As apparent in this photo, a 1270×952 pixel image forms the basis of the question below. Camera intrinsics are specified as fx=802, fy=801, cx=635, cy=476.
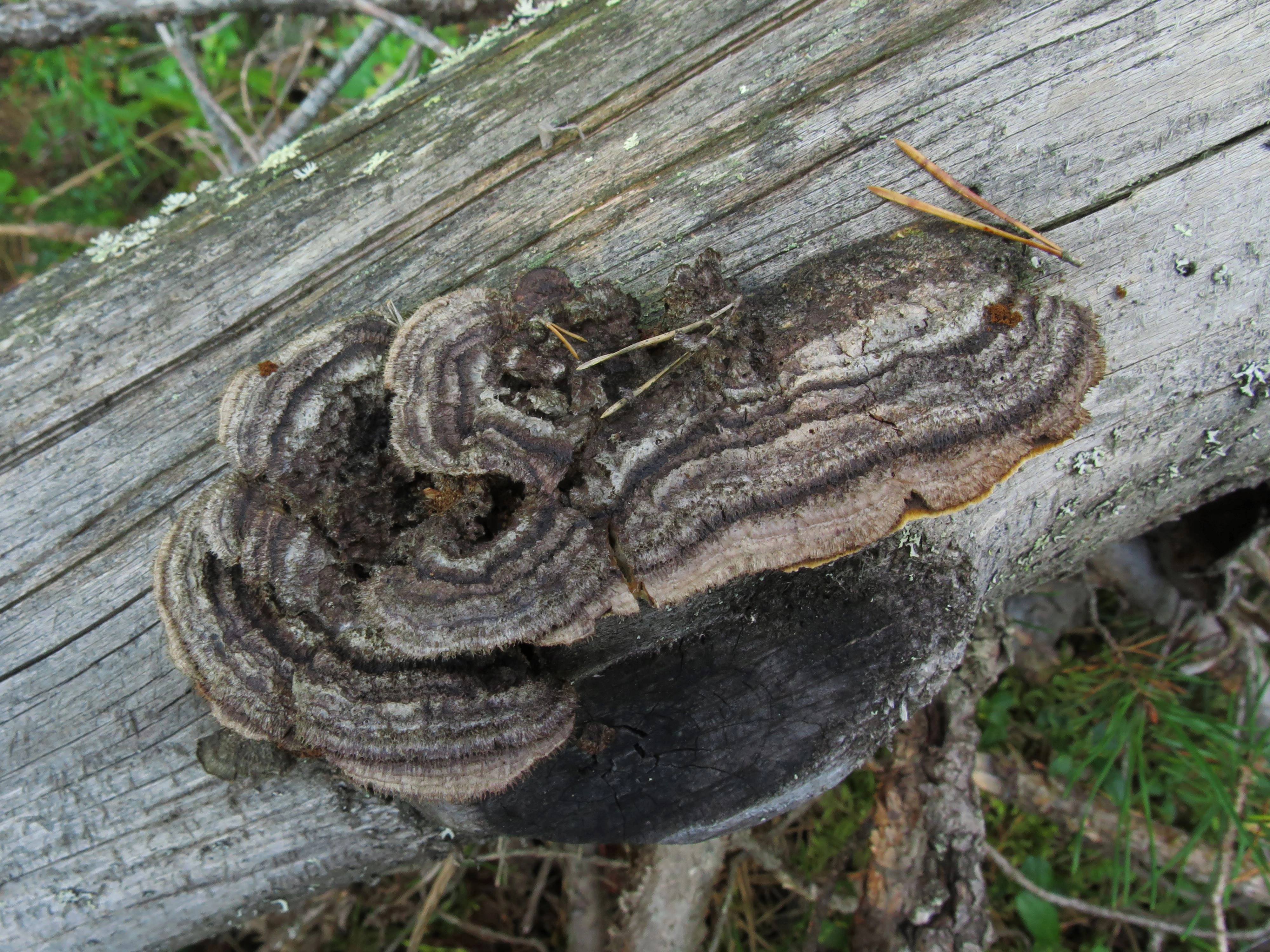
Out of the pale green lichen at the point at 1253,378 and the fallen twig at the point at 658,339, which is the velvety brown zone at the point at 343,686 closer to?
the fallen twig at the point at 658,339

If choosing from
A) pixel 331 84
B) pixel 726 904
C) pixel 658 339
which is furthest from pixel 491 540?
pixel 331 84

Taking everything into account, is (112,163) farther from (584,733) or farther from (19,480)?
(584,733)

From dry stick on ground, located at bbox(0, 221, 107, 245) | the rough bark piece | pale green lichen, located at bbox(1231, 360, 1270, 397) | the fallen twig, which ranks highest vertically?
dry stick on ground, located at bbox(0, 221, 107, 245)

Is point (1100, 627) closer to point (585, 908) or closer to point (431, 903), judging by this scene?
point (585, 908)

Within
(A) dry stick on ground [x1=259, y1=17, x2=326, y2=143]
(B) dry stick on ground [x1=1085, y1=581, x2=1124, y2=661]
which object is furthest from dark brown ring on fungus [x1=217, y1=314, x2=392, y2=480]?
(B) dry stick on ground [x1=1085, y1=581, x2=1124, y2=661]

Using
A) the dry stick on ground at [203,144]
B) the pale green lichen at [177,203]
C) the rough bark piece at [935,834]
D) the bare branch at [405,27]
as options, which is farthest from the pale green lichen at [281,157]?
the rough bark piece at [935,834]

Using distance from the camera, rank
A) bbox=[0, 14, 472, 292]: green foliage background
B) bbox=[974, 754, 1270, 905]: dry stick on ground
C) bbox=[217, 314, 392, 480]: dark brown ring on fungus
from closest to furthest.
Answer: bbox=[217, 314, 392, 480]: dark brown ring on fungus
bbox=[974, 754, 1270, 905]: dry stick on ground
bbox=[0, 14, 472, 292]: green foliage background

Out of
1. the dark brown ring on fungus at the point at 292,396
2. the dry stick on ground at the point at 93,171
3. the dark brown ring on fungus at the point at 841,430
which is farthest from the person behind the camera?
the dry stick on ground at the point at 93,171

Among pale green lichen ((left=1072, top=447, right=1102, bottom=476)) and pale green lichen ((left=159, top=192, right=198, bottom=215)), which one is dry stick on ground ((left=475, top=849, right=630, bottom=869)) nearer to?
pale green lichen ((left=1072, top=447, right=1102, bottom=476))

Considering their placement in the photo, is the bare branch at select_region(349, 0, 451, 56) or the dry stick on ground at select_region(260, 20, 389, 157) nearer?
the bare branch at select_region(349, 0, 451, 56)
